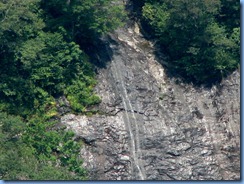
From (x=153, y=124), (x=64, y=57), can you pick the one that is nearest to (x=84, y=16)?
(x=64, y=57)

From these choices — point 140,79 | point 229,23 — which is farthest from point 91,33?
point 229,23

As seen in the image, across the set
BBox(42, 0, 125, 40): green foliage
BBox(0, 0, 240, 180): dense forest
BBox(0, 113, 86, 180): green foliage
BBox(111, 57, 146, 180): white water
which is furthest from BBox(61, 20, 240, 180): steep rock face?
BBox(42, 0, 125, 40): green foliage

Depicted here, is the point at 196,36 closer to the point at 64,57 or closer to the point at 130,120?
the point at 130,120

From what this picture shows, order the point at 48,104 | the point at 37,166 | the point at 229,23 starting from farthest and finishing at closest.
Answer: the point at 229,23 → the point at 48,104 → the point at 37,166

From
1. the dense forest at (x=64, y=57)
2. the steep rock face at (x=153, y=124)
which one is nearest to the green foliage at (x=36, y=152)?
the dense forest at (x=64, y=57)

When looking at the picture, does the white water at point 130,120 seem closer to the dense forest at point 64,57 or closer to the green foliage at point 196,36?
the dense forest at point 64,57

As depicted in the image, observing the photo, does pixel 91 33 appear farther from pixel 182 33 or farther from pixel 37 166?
pixel 37 166

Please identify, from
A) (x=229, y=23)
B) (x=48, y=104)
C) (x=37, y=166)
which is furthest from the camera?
(x=229, y=23)

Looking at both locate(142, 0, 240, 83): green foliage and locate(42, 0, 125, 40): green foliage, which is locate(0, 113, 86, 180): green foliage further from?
locate(142, 0, 240, 83): green foliage
